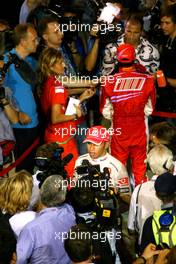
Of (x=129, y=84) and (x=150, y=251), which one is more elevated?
(x=129, y=84)

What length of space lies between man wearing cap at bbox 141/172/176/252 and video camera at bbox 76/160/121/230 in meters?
0.34

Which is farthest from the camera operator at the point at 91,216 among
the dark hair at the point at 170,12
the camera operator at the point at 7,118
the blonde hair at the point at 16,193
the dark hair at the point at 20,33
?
the dark hair at the point at 170,12

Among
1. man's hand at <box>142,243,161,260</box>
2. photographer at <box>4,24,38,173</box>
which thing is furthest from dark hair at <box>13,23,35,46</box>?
man's hand at <box>142,243,161,260</box>

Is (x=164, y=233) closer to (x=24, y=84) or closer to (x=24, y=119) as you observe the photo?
(x=24, y=119)

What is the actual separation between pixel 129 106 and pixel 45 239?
188 centimetres

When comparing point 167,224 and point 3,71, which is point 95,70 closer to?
point 3,71

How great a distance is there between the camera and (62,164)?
13.8 ft

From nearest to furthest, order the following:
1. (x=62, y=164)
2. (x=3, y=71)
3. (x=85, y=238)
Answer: (x=85, y=238) → (x=62, y=164) → (x=3, y=71)

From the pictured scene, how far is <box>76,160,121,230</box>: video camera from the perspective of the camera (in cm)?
385

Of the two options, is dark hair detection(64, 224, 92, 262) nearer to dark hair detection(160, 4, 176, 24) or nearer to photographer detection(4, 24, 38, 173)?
photographer detection(4, 24, 38, 173)

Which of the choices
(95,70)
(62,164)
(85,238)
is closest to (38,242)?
(85,238)

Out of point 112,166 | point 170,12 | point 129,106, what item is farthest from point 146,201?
point 170,12

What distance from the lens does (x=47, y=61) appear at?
5.25 metres

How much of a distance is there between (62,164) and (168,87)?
2.25 meters
